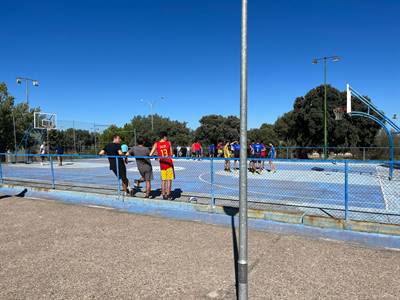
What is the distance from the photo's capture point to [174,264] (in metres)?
4.22

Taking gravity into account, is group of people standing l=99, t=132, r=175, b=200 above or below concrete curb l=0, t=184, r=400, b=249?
above

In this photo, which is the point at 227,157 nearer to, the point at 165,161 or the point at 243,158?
the point at 165,161

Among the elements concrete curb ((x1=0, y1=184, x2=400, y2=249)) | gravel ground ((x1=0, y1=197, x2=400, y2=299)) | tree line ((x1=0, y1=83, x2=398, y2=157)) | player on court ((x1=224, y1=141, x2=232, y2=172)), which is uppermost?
tree line ((x1=0, y1=83, x2=398, y2=157))

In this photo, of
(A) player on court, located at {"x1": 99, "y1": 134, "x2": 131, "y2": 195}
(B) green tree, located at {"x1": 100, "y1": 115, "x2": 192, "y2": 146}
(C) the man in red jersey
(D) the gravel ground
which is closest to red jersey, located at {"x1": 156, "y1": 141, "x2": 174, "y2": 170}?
(C) the man in red jersey

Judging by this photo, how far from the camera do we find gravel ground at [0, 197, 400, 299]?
11.4ft

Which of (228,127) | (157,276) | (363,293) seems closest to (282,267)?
(363,293)

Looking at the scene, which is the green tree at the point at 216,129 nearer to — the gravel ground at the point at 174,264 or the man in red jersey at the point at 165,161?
the man in red jersey at the point at 165,161

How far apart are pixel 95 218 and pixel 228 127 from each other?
56.7 m

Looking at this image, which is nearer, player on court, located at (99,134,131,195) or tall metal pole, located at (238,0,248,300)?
tall metal pole, located at (238,0,248,300)

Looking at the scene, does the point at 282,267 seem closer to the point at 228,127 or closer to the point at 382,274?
the point at 382,274

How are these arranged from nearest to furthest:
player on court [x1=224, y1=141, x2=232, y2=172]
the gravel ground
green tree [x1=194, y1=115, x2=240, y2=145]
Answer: the gravel ground, player on court [x1=224, y1=141, x2=232, y2=172], green tree [x1=194, y1=115, x2=240, y2=145]

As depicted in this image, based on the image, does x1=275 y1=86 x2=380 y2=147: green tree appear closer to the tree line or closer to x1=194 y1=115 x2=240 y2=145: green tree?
the tree line

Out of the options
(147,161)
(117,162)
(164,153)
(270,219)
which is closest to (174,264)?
(270,219)

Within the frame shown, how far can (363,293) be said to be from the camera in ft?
11.0
